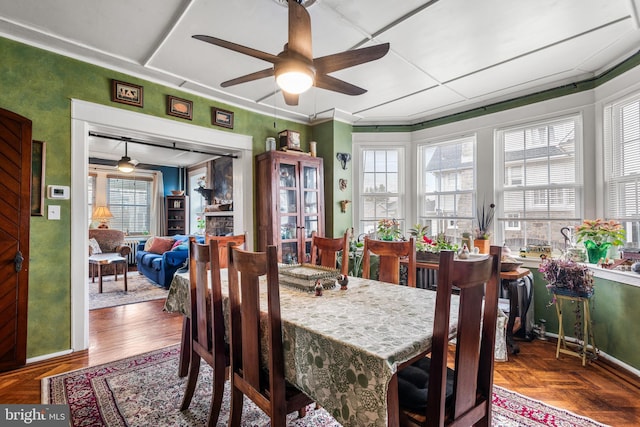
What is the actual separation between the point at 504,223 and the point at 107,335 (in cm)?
455

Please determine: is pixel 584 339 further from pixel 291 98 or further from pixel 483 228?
pixel 291 98

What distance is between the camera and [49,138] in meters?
2.57

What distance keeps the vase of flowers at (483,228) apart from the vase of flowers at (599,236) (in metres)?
0.87

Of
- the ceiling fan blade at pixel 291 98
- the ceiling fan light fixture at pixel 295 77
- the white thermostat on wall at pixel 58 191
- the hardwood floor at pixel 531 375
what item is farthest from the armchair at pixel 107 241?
the ceiling fan light fixture at pixel 295 77

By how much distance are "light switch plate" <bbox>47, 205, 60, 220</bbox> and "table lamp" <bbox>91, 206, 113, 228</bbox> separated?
450 cm

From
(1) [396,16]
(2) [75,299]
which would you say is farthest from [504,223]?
(2) [75,299]

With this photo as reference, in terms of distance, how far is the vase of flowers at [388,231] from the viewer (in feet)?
13.4

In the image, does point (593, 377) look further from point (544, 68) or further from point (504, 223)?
point (544, 68)

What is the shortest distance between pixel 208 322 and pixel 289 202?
2289 millimetres

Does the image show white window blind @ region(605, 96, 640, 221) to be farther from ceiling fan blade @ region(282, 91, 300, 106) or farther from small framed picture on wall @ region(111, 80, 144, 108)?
small framed picture on wall @ region(111, 80, 144, 108)

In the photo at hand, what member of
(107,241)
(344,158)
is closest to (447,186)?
(344,158)

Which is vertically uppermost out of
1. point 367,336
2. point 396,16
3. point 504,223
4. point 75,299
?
point 396,16

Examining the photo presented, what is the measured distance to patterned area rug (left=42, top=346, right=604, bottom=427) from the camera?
183 cm

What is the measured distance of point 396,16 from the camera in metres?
2.14
